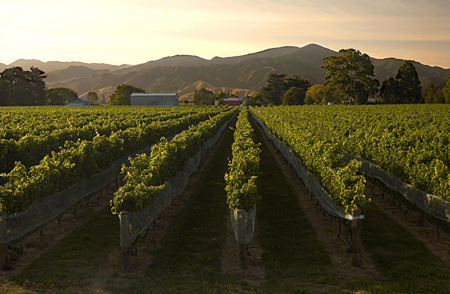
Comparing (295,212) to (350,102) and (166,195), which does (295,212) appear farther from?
(350,102)

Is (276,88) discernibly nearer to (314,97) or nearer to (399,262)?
(314,97)

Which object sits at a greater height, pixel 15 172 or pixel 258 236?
pixel 15 172

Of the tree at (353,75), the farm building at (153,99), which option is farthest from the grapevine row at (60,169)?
the farm building at (153,99)

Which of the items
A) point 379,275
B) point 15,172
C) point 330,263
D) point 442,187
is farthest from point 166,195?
point 442,187

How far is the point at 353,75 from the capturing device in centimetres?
11475

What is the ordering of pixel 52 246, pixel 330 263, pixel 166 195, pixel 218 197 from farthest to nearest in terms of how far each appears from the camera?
pixel 218 197 → pixel 166 195 → pixel 52 246 → pixel 330 263

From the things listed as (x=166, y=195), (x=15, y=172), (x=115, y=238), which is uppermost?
(x=15, y=172)

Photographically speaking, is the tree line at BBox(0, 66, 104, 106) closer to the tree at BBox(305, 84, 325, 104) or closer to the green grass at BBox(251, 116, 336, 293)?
the tree at BBox(305, 84, 325, 104)

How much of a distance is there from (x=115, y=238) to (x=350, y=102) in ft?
358

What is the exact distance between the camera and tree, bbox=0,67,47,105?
110 meters

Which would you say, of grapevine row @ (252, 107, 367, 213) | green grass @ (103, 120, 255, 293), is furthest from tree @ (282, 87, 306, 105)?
green grass @ (103, 120, 255, 293)

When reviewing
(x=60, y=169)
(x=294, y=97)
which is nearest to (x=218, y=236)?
(x=60, y=169)

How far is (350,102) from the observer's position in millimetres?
115000

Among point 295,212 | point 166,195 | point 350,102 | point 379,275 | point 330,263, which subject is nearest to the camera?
point 379,275
